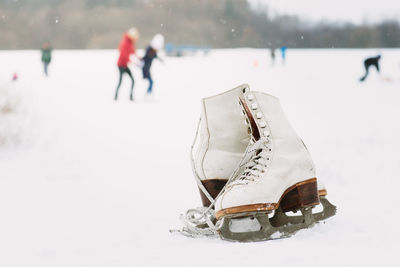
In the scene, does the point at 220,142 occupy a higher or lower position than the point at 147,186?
higher

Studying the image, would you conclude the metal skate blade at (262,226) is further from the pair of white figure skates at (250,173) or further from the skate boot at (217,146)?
the skate boot at (217,146)

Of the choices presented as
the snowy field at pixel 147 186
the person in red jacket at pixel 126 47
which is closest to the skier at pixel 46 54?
the snowy field at pixel 147 186

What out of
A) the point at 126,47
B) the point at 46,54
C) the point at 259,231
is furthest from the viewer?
the point at 46,54

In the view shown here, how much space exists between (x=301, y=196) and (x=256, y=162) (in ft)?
0.75

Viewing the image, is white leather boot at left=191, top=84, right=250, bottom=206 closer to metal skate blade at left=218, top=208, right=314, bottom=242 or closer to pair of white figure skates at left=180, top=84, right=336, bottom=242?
pair of white figure skates at left=180, top=84, right=336, bottom=242

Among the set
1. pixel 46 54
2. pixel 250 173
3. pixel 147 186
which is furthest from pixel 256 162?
pixel 46 54

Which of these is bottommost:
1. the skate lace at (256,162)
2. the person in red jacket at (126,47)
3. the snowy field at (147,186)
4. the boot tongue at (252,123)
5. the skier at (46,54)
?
the snowy field at (147,186)

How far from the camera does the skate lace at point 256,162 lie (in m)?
1.94

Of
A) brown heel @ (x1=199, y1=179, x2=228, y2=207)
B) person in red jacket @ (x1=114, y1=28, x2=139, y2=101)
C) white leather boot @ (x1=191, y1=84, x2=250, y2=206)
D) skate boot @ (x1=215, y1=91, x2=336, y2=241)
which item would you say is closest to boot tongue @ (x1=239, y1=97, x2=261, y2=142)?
skate boot @ (x1=215, y1=91, x2=336, y2=241)

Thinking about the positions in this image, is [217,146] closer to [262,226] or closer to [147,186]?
[262,226]

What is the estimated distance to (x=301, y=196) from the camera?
6.35ft

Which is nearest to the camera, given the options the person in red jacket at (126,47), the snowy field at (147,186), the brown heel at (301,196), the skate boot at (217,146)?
the snowy field at (147,186)

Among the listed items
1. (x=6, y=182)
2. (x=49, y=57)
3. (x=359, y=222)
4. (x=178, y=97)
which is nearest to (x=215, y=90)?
(x=178, y=97)

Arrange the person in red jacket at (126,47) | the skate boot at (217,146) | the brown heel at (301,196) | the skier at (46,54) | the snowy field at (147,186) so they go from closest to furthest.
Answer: the snowy field at (147,186) < the brown heel at (301,196) < the skate boot at (217,146) < the person in red jacket at (126,47) < the skier at (46,54)
